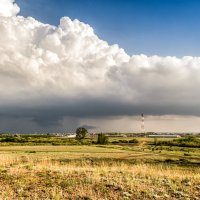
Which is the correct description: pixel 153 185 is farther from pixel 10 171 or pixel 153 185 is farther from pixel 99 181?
pixel 10 171

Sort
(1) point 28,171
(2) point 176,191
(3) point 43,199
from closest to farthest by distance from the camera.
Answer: (3) point 43,199, (2) point 176,191, (1) point 28,171

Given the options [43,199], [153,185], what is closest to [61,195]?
[43,199]

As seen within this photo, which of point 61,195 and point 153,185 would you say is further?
point 153,185

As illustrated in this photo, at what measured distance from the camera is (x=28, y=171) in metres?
26.3

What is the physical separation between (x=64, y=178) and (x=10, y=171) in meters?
4.57

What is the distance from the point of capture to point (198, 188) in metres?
22.3

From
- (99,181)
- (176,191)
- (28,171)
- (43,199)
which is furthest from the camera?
(28,171)

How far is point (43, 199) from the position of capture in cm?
1962

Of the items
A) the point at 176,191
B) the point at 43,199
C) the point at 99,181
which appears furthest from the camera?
the point at 99,181

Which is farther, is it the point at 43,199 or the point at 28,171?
the point at 28,171

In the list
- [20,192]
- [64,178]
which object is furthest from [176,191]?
[20,192]

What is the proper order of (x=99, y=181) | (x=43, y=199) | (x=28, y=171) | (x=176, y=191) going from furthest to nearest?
(x=28, y=171) < (x=99, y=181) < (x=176, y=191) < (x=43, y=199)

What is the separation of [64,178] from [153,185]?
5.47 m

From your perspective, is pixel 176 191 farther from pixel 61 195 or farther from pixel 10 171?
pixel 10 171
